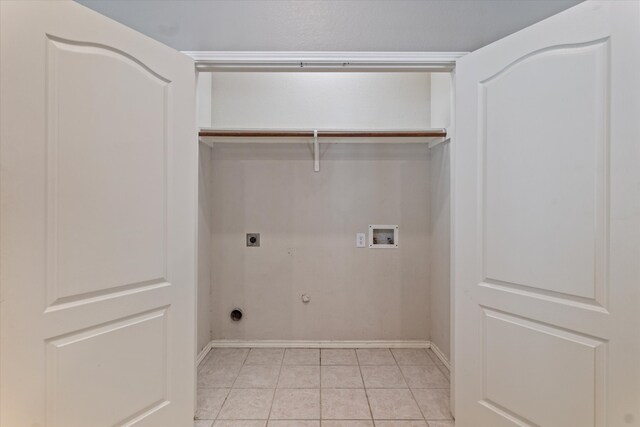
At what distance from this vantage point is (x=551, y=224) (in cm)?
126

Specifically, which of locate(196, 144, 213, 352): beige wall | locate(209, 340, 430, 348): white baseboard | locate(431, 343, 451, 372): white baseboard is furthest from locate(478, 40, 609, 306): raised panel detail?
locate(196, 144, 213, 352): beige wall

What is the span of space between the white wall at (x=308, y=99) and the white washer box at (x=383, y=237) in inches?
37.2

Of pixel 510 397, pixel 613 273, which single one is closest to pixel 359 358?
pixel 510 397

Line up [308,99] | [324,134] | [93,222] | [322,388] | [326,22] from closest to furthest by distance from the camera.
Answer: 1. [93,222]
2. [326,22]
3. [322,388]
4. [324,134]
5. [308,99]

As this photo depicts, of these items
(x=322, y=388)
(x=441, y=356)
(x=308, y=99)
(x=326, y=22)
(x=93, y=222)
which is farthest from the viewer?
(x=308, y=99)

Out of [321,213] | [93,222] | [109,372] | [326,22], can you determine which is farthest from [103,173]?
[321,213]

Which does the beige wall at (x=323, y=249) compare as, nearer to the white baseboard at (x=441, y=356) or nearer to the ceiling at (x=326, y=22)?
the white baseboard at (x=441, y=356)

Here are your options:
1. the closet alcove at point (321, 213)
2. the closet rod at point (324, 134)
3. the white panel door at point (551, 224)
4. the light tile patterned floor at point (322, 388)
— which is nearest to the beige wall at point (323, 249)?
the closet alcove at point (321, 213)

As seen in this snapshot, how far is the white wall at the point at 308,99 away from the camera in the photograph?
2.71m

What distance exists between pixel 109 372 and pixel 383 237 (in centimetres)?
218

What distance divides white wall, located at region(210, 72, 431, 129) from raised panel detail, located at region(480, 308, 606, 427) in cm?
193

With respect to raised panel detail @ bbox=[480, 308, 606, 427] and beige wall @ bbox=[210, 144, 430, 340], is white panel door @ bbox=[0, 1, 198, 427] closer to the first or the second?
beige wall @ bbox=[210, 144, 430, 340]

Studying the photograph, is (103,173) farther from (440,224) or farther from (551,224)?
(440,224)

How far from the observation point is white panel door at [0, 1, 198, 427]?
3.45ft
